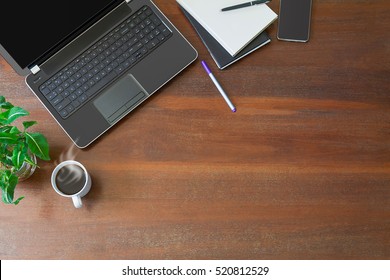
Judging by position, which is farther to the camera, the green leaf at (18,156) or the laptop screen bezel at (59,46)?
the laptop screen bezel at (59,46)

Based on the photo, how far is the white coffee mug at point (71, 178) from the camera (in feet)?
3.28

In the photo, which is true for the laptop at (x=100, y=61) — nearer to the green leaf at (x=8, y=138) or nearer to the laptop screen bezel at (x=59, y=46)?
the laptop screen bezel at (x=59, y=46)

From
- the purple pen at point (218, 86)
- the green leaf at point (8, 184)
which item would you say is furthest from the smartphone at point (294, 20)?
the green leaf at point (8, 184)

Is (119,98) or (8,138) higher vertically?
(8,138)

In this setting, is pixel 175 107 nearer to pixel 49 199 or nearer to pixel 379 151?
pixel 49 199

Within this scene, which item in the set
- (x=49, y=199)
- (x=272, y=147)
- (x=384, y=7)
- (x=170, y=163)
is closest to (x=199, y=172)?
(x=170, y=163)

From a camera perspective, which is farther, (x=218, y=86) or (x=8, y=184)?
(x=218, y=86)

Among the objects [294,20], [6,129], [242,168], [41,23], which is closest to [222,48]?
[294,20]

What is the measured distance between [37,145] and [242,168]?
1.47ft

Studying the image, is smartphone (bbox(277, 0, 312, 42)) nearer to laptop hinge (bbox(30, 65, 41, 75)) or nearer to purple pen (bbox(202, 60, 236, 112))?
purple pen (bbox(202, 60, 236, 112))

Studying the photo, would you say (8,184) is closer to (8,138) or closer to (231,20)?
(8,138)

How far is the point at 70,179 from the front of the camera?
1.01 metres

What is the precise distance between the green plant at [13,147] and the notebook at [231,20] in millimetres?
464

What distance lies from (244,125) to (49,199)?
1.56 ft
